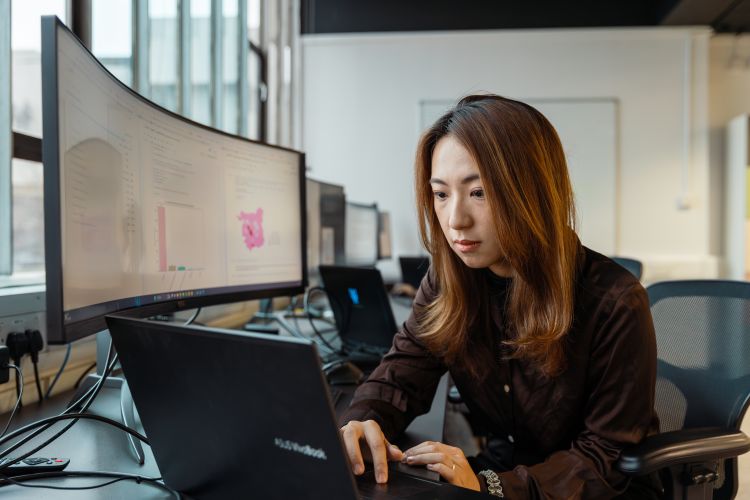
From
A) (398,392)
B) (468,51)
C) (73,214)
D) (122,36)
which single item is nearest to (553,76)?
(468,51)

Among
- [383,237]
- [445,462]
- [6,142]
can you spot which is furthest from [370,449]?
Result: [383,237]

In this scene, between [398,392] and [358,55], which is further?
[358,55]

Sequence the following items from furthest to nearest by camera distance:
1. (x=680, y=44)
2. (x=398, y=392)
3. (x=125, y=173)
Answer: (x=680, y=44) → (x=398, y=392) → (x=125, y=173)

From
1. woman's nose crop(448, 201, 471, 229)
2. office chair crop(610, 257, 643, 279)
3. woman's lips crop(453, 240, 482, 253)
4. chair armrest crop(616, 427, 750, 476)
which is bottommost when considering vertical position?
chair armrest crop(616, 427, 750, 476)

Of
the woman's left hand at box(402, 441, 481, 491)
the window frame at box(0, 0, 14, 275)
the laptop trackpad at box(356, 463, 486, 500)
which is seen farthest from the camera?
the window frame at box(0, 0, 14, 275)

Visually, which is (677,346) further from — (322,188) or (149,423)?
(322,188)

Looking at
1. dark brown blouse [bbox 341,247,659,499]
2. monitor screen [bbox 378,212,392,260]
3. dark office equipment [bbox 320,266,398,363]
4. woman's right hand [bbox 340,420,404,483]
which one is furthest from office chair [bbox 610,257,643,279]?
monitor screen [bbox 378,212,392,260]

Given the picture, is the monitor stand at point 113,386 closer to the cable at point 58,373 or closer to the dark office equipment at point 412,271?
the cable at point 58,373

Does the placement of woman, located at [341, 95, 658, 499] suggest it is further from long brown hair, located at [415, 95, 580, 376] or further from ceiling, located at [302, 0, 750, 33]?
ceiling, located at [302, 0, 750, 33]

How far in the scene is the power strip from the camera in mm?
981

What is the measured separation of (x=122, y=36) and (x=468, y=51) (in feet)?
11.5

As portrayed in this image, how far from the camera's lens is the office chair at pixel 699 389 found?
0.89 m

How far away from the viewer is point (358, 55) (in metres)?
5.02

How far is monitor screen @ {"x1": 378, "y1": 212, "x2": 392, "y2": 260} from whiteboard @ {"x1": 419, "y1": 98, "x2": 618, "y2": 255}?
5.69ft
